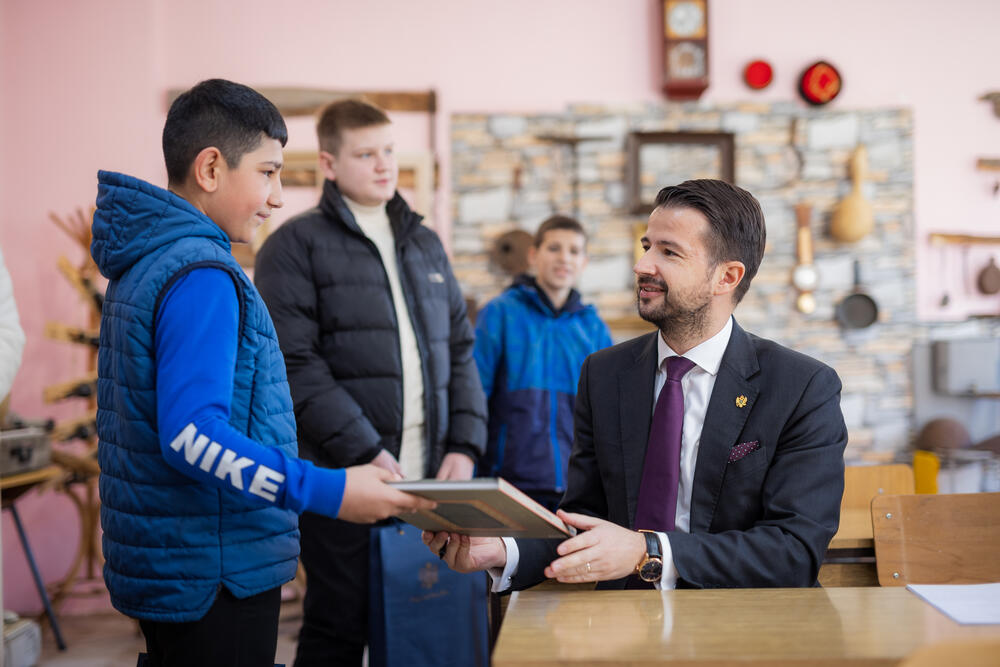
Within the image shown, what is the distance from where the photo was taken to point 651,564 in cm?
148

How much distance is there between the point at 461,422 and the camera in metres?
2.57

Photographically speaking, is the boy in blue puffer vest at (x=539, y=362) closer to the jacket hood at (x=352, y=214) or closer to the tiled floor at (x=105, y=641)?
the jacket hood at (x=352, y=214)

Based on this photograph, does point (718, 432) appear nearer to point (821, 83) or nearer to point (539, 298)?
point (539, 298)

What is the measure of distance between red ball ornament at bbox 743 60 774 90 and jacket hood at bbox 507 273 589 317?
2341 millimetres

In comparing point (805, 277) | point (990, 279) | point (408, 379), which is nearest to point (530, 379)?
point (408, 379)

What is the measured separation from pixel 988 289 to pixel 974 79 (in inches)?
49.4

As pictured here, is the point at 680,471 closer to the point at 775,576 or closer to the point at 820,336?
the point at 775,576

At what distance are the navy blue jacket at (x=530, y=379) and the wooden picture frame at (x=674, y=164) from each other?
1.75 m

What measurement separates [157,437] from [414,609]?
1.21 metres

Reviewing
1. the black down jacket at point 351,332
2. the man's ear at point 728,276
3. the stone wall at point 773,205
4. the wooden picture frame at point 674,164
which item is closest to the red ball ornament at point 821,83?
the stone wall at point 773,205

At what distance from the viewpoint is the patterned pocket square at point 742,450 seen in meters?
1.65

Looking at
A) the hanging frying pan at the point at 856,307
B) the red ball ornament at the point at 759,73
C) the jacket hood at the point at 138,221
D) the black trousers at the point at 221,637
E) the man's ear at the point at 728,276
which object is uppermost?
the red ball ornament at the point at 759,73

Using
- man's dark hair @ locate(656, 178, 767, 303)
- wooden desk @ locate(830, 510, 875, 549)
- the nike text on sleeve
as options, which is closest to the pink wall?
wooden desk @ locate(830, 510, 875, 549)

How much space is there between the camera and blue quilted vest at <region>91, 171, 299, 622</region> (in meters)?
1.35
